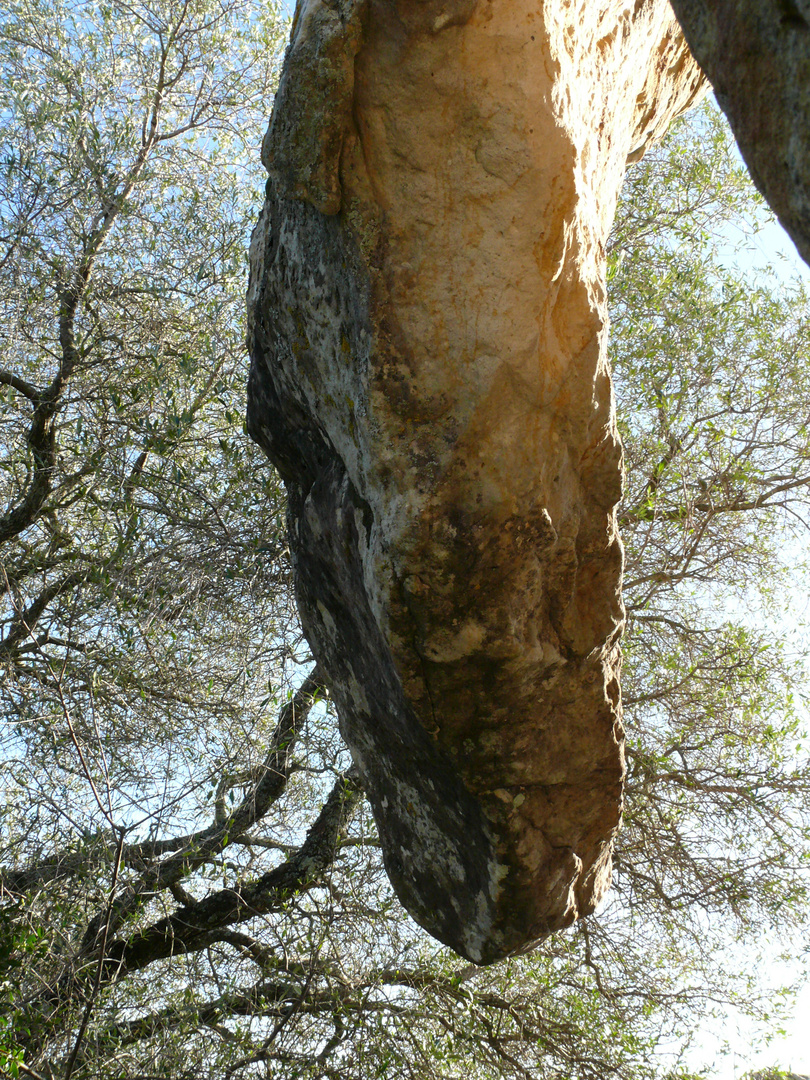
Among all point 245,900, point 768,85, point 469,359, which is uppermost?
point 469,359

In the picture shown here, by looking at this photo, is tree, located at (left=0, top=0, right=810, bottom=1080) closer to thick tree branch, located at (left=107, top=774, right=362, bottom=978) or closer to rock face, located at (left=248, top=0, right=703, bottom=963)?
thick tree branch, located at (left=107, top=774, right=362, bottom=978)

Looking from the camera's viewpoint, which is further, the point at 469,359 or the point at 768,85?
the point at 469,359

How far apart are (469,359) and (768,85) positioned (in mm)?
1256

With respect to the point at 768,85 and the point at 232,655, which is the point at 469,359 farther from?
the point at 232,655

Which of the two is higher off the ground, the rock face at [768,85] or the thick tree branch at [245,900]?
the thick tree branch at [245,900]

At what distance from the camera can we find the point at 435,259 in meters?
2.59

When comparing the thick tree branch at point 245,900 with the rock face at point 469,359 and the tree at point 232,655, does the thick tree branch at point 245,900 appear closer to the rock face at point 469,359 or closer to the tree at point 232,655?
the tree at point 232,655

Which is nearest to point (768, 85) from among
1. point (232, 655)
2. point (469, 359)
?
point (469, 359)

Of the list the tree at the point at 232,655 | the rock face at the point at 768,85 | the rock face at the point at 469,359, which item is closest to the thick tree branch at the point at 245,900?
the tree at the point at 232,655

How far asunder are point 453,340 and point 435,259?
28 cm

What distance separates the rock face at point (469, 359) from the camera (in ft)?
8.27

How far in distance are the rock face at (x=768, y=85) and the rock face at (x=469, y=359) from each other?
3.46 ft

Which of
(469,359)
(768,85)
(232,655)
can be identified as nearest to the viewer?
(768,85)

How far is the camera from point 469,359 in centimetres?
256
